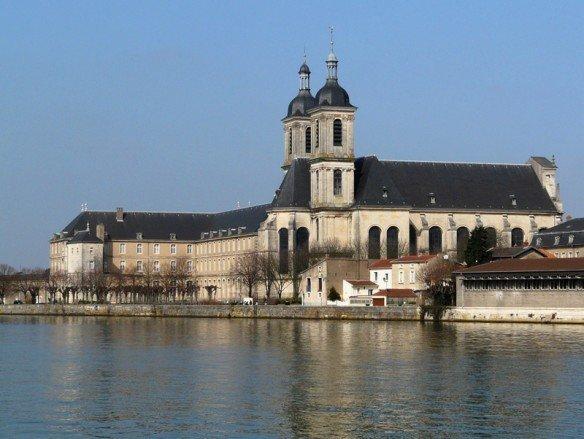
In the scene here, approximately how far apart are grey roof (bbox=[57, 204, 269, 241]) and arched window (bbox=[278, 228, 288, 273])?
19.8 metres

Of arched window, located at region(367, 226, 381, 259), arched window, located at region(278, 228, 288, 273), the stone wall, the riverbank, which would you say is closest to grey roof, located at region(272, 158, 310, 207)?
arched window, located at region(278, 228, 288, 273)

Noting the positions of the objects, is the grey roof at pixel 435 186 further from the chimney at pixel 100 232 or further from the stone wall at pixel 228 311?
the chimney at pixel 100 232

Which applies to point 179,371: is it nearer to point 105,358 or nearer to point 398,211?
point 105,358

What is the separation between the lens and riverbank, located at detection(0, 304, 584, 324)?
77750 millimetres

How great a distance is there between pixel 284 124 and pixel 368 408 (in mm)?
92755

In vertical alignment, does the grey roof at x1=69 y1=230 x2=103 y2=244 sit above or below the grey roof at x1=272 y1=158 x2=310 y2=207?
below

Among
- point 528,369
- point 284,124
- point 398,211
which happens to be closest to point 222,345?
point 528,369

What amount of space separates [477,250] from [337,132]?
86.5 feet

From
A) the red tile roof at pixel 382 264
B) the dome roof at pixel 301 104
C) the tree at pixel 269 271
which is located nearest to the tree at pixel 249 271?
the tree at pixel 269 271

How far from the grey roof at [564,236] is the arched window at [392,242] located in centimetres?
1110

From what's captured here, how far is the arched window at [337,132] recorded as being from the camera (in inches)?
4530

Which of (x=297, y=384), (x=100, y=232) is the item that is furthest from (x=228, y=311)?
(x=297, y=384)

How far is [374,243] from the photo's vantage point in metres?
111

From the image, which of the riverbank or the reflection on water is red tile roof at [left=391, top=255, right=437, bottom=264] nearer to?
the riverbank
